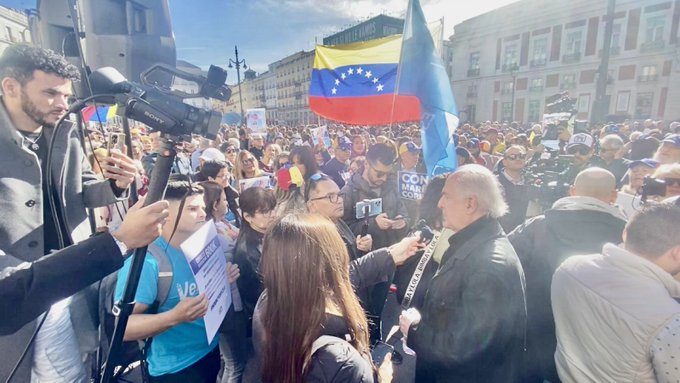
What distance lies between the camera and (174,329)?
2004 millimetres

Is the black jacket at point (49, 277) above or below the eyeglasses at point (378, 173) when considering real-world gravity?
above

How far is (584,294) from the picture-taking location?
1754 mm

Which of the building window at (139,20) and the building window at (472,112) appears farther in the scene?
the building window at (472,112)

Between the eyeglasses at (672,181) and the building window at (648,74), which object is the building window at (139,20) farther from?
the building window at (648,74)

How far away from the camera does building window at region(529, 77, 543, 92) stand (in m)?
37.9

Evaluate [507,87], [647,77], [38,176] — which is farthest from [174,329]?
[507,87]

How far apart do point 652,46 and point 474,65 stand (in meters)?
17.8

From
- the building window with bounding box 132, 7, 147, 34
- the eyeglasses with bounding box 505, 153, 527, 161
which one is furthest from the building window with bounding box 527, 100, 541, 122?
the building window with bounding box 132, 7, 147, 34

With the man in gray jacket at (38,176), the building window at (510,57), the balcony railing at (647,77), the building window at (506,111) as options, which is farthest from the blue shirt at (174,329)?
the building window at (510,57)

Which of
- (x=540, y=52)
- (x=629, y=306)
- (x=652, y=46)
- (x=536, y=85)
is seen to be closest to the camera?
(x=629, y=306)

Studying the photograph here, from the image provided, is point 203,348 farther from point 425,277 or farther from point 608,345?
point 608,345

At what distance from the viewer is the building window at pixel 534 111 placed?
3806 cm

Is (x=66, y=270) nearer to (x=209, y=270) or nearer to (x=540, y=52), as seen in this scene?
(x=209, y=270)

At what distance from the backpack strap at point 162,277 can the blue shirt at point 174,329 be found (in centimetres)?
2
